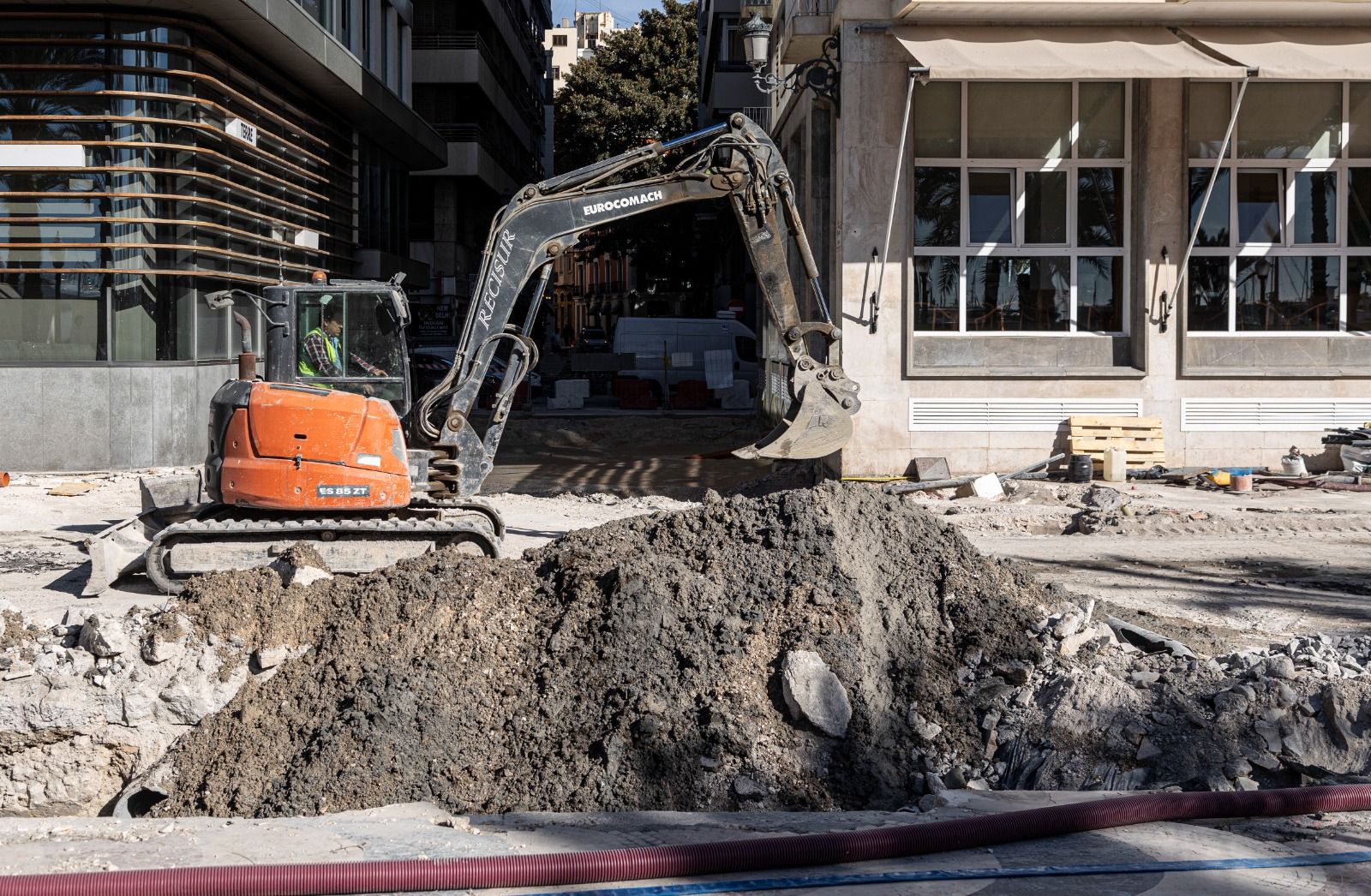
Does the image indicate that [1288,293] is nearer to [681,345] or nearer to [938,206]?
[938,206]

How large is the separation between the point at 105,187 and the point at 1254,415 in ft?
50.7

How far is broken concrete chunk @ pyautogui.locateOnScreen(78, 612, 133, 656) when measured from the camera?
322 inches

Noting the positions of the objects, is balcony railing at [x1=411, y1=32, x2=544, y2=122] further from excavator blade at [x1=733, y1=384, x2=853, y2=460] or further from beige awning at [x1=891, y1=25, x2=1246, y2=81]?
excavator blade at [x1=733, y1=384, x2=853, y2=460]

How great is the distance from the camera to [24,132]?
18297mm

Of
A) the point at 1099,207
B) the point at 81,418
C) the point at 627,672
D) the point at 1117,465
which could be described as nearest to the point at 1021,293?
the point at 1099,207

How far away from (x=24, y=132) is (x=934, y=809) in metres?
16.7


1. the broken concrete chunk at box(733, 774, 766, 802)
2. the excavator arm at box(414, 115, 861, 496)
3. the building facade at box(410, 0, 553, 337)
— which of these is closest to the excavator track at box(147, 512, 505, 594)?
the excavator arm at box(414, 115, 861, 496)

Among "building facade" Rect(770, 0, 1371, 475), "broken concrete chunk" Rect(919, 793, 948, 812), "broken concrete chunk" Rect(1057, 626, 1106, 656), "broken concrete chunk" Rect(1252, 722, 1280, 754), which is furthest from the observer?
"building facade" Rect(770, 0, 1371, 475)

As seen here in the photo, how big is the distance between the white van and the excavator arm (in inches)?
882

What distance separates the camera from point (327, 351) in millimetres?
12211

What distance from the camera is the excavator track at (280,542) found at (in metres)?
10.4

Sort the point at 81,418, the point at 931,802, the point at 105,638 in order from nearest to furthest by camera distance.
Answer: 1. the point at 931,802
2. the point at 105,638
3. the point at 81,418

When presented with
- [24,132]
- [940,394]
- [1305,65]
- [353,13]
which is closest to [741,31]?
[940,394]

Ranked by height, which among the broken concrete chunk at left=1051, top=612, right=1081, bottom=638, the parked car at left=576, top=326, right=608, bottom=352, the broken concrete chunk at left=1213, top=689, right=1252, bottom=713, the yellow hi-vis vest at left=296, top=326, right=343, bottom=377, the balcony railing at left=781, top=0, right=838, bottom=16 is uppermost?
the balcony railing at left=781, top=0, right=838, bottom=16
